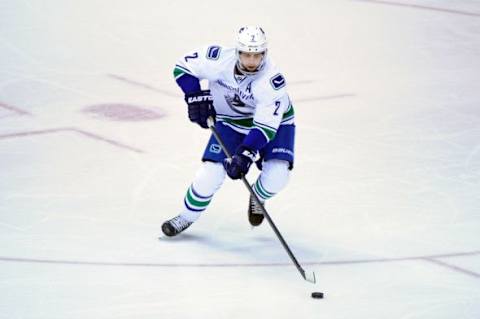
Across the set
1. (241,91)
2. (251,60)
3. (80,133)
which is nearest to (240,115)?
(241,91)

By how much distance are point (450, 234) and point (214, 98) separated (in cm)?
136

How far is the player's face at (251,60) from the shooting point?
5289mm

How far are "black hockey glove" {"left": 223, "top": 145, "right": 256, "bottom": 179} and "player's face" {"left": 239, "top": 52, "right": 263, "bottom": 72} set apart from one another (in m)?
0.36

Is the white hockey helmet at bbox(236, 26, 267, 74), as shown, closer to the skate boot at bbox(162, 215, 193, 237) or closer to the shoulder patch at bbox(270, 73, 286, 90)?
the shoulder patch at bbox(270, 73, 286, 90)

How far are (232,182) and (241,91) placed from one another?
52.9 inches

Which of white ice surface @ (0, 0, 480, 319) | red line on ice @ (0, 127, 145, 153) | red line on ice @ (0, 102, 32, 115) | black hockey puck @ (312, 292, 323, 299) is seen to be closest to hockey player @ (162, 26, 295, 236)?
white ice surface @ (0, 0, 480, 319)

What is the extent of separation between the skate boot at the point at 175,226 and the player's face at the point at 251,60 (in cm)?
84

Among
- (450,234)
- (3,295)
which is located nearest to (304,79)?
(450,234)

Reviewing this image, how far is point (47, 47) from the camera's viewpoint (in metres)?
9.51

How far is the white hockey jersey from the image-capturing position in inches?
211

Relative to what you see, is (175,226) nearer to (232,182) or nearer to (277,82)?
(277,82)

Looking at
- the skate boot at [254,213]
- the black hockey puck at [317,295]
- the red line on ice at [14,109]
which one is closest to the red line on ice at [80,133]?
the red line on ice at [14,109]

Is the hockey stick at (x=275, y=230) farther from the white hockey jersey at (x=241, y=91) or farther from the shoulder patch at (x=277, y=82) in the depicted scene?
the shoulder patch at (x=277, y=82)

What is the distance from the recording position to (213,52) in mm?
5555
